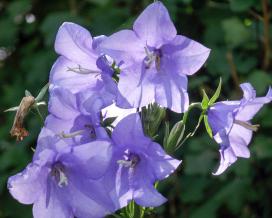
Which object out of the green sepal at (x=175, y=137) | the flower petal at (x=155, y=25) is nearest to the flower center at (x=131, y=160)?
the green sepal at (x=175, y=137)

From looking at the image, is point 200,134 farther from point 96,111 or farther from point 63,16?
point 96,111

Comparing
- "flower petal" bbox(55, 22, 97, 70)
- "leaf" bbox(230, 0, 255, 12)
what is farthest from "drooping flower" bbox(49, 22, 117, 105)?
"leaf" bbox(230, 0, 255, 12)

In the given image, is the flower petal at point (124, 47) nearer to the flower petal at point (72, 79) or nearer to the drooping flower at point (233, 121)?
the flower petal at point (72, 79)

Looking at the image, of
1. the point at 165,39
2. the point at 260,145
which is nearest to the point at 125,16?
the point at 260,145

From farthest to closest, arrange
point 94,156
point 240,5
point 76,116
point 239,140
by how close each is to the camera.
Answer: point 240,5 < point 239,140 < point 76,116 < point 94,156

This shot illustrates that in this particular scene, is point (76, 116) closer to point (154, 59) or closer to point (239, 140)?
point (154, 59)

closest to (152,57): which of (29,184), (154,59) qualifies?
(154,59)

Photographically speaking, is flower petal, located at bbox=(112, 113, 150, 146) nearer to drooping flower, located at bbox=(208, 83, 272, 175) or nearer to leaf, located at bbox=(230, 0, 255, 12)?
drooping flower, located at bbox=(208, 83, 272, 175)
